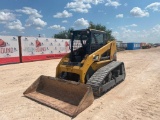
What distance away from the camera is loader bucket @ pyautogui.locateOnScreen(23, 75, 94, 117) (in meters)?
5.56

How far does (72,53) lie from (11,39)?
10.2m

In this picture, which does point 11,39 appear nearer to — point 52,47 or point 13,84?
point 52,47

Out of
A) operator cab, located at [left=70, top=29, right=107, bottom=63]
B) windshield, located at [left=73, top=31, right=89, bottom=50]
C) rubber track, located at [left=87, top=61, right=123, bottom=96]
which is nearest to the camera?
rubber track, located at [left=87, top=61, right=123, bottom=96]

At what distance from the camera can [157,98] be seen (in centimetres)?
650

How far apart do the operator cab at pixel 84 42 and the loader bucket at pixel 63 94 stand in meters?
1.47

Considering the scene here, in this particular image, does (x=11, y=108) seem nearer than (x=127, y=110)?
No

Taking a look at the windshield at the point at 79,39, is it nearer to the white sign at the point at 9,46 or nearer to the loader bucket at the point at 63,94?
the loader bucket at the point at 63,94

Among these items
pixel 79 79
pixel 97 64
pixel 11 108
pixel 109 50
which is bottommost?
pixel 11 108

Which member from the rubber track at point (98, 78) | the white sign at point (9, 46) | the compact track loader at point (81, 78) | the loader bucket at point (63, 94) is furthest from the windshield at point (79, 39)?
the white sign at point (9, 46)

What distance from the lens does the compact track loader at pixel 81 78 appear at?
5.90 m

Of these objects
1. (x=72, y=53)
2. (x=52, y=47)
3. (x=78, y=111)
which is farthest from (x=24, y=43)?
(x=78, y=111)

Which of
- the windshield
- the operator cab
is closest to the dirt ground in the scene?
the operator cab

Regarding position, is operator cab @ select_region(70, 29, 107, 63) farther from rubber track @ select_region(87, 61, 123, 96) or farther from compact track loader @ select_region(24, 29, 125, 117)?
rubber track @ select_region(87, 61, 123, 96)

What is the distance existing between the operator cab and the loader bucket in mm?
1465
